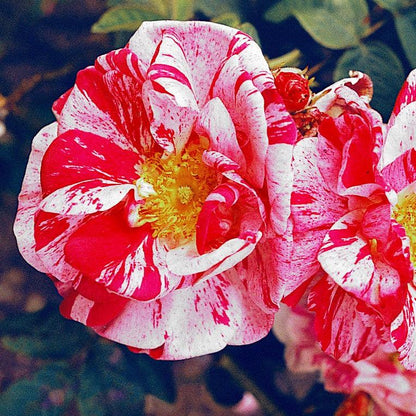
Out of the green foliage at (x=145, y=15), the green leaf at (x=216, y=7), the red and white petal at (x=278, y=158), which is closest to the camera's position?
the red and white petal at (x=278, y=158)

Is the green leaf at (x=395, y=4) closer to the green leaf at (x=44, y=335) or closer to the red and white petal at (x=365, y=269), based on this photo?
the red and white petal at (x=365, y=269)

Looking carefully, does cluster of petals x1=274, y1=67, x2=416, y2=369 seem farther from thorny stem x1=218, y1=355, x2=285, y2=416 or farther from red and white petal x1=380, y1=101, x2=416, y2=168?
thorny stem x1=218, y1=355, x2=285, y2=416

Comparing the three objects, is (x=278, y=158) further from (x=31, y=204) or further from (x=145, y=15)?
(x=145, y=15)

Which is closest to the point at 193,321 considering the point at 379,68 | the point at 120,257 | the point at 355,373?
the point at 120,257

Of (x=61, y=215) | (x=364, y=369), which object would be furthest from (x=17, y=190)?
(x=364, y=369)

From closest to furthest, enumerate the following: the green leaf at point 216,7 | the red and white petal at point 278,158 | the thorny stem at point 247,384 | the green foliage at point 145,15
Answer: the red and white petal at point 278,158, the green foliage at point 145,15, the green leaf at point 216,7, the thorny stem at point 247,384

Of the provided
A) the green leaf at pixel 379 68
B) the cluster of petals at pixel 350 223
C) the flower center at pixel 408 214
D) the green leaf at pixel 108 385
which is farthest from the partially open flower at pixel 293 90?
the green leaf at pixel 108 385

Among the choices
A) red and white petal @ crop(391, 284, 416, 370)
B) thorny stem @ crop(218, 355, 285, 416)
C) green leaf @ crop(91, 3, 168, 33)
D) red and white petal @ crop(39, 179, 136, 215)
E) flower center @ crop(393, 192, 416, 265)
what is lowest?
thorny stem @ crop(218, 355, 285, 416)

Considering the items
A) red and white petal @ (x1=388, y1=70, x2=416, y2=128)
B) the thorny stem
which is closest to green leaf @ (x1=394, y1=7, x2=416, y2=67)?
red and white petal @ (x1=388, y1=70, x2=416, y2=128)
